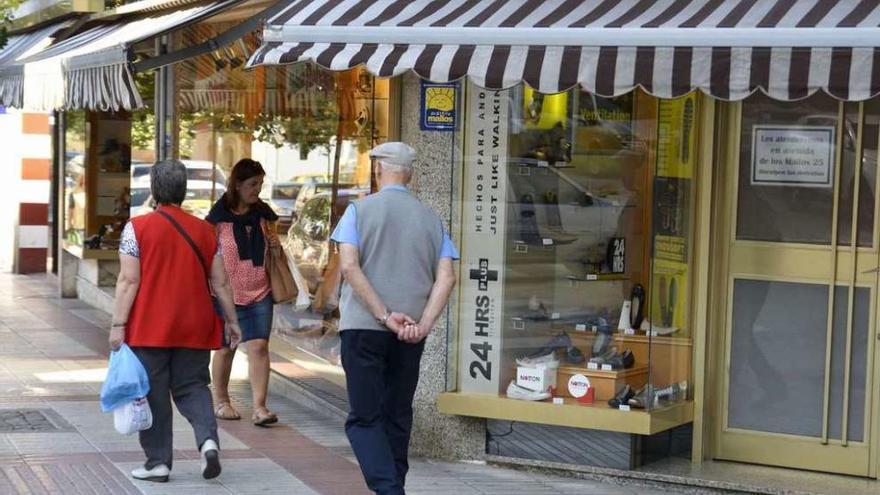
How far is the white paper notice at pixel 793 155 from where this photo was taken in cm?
740

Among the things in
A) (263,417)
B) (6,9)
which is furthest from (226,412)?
(6,9)

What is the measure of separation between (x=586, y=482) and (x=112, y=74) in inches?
173

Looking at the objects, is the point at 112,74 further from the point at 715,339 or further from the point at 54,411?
the point at 715,339

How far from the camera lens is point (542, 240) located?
7.82m

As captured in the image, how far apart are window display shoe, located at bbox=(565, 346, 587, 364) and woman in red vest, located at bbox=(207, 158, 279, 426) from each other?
6.35 ft

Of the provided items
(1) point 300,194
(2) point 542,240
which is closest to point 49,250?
(1) point 300,194

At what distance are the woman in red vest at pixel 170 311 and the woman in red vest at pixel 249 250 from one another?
1388 mm

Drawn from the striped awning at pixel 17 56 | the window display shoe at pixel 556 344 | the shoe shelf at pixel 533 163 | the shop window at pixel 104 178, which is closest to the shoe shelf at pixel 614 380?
the window display shoe at pixel 556 344

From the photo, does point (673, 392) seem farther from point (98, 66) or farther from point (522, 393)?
point (98, 66)

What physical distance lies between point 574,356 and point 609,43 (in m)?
2.19

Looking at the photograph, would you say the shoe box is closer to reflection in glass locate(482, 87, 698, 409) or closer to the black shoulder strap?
reflection in glass locate(482, 87, 698, 409)

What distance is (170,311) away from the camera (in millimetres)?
6926

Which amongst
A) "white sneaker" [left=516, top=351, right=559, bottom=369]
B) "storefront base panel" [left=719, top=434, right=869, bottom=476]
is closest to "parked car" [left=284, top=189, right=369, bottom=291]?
"white sneaker" [left=516, top=351, right=559, bottom=369]

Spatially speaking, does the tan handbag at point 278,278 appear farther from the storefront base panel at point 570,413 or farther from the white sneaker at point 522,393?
the white sneaker at point 522,393
